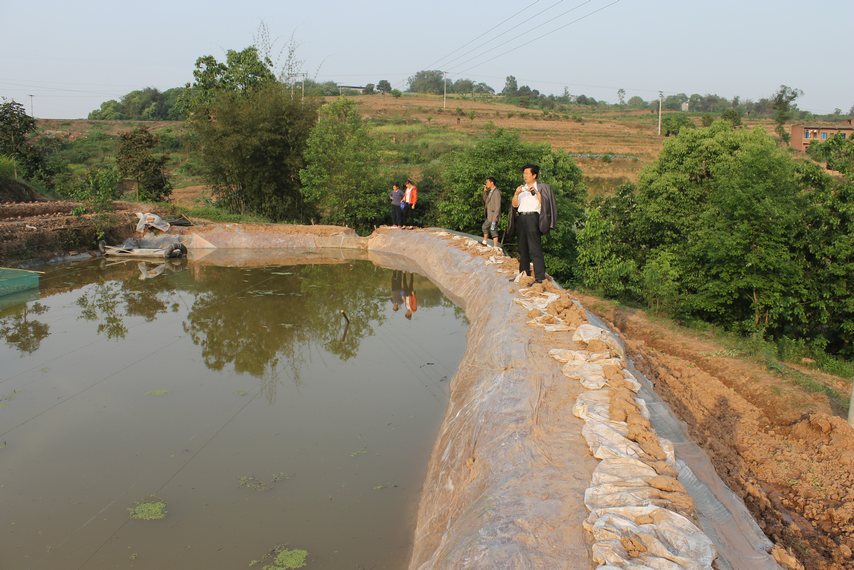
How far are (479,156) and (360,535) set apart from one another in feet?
44.0

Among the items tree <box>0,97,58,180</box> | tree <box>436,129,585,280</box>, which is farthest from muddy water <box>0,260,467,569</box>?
tree <box>0,97,58,180</box>

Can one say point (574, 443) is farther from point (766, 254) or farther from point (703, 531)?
point (766, 254)

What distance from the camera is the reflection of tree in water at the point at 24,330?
364 inches

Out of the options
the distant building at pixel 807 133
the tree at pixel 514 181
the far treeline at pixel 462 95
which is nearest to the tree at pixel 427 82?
the far treeline at pixel 462 95

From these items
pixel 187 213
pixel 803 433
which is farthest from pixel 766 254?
pixel 187 213

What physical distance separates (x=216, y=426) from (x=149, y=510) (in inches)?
62.4

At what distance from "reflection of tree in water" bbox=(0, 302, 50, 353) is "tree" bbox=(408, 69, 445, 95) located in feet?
265

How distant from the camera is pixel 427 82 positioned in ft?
307

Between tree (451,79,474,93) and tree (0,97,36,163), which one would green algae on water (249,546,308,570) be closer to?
tree (0,97,36,163)

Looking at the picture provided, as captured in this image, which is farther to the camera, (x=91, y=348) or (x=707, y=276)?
(x=707, y=276)

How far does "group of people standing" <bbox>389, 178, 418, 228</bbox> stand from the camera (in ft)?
56.7

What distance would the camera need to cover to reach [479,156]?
16.9m

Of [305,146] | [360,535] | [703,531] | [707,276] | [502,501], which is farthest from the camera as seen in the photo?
[305,146]

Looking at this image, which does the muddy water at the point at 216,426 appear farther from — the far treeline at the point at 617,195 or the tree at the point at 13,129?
the tree at the point at 13,129
